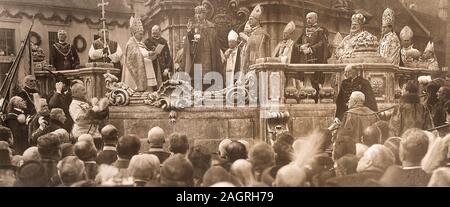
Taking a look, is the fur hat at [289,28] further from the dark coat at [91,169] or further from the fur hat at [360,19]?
the dark coat at [91,169]

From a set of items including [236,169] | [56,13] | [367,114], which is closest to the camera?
[236,169]

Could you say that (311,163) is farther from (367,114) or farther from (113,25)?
(113,25)

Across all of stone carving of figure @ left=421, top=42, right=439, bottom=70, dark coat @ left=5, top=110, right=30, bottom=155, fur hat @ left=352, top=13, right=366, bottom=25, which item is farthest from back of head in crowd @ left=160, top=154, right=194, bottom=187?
stone carving of figure @ left=421, top=42, right=439, bottom=70

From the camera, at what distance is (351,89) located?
18.2ft

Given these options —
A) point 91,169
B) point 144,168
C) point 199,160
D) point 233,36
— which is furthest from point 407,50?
point 91,169

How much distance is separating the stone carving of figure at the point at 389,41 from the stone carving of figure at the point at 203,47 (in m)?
1.55

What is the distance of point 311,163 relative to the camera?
210 inches

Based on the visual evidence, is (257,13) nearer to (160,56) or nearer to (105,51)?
(160,56)

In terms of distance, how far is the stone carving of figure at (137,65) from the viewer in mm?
5797

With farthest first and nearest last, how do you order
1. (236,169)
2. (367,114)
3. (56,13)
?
(56,13) < (367,114) < (236,169)

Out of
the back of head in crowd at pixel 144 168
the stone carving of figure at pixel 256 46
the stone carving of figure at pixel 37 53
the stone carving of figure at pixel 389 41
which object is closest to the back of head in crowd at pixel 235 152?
the back of head in crowd at pixel 144 168

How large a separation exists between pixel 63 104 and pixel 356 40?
2826 mm
